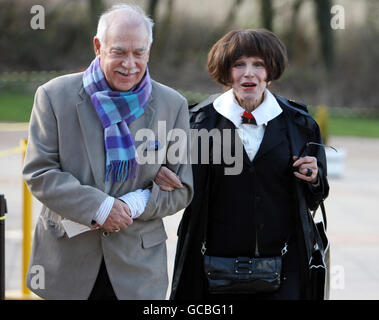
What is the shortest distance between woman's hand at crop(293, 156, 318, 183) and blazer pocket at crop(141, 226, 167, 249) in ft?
2.34

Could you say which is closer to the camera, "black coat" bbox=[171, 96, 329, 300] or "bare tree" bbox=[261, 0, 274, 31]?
"black coat" bbox=[171, 96, 329, 300]

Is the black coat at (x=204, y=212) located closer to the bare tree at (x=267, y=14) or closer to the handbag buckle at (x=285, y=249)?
the handbag buckle at (x=285, y=249)

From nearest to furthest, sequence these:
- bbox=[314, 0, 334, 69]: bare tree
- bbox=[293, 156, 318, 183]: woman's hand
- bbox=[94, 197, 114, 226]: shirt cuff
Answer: bbox=[94, 197, 114, 226]: shirt cuff → bbox=[293, 156, 318, 183]: woman's hand → bbox=[314, 0, 334, 69]: bare tree

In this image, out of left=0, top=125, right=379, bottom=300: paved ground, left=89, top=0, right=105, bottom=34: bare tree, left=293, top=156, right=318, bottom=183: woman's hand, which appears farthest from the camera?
left=89, top=0, right=105, bottom=34: bare tree

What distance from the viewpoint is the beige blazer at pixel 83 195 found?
2.79m

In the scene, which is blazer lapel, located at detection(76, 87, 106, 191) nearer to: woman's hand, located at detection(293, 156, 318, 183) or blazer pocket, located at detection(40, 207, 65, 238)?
blazer pocket, located at detection(40, 207, 65, 238)

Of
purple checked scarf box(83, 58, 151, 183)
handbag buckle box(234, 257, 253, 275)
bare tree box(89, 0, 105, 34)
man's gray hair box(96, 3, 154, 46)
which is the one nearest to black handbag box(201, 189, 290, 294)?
handbag buckle box(234, 257, 253, 275)

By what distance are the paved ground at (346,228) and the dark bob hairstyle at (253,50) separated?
6.27ft

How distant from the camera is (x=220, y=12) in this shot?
90.8ft

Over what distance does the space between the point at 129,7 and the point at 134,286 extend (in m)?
1.16

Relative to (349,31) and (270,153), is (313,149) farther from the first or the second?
(349,31)

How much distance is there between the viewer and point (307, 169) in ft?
10.6

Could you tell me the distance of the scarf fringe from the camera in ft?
9.27

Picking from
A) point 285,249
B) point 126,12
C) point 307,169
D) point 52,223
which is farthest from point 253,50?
point 52,223
